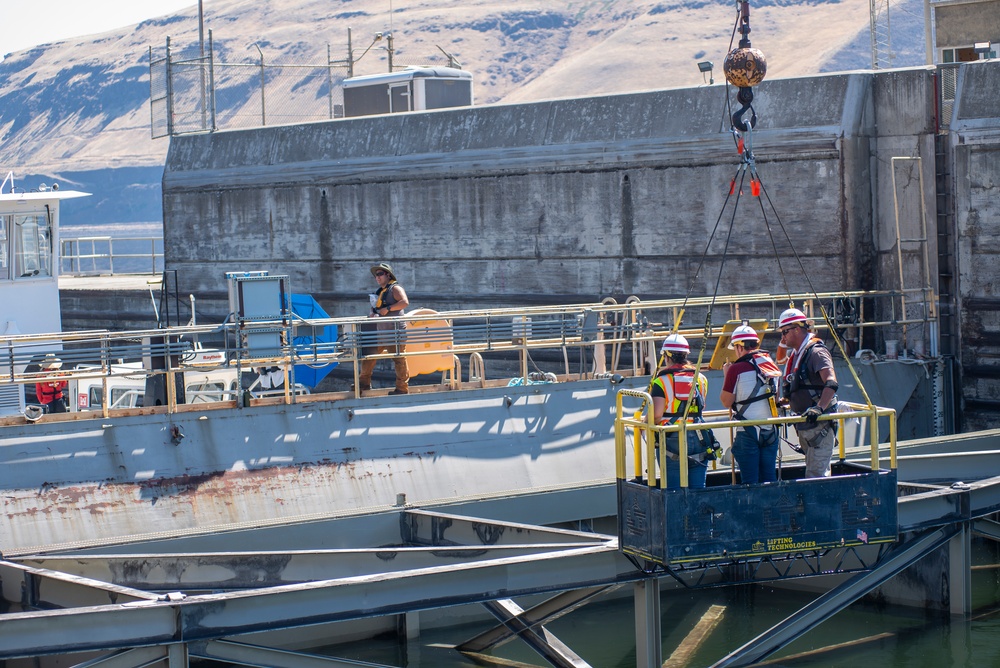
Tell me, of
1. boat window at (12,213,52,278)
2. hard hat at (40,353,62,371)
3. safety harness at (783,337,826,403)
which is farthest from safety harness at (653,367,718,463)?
boat window at (12,213,52,278)

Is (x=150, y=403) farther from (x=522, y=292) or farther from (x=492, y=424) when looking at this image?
(x=522, y=292)

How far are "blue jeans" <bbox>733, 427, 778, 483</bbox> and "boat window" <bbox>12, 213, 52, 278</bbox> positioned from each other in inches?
453

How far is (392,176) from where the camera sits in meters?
22.8

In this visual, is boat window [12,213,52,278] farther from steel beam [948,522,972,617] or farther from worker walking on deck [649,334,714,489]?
steel beam [948,522,972,617]

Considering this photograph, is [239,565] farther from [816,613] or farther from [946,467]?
[946,467]

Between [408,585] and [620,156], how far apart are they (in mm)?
11681

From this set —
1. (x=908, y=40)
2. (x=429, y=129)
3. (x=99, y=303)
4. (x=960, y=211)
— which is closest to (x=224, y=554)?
(x=960, y=211)

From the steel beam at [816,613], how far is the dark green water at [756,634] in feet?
3.68

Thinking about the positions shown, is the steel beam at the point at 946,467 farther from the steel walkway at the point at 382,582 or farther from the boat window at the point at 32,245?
the boat window at the point at 32,245

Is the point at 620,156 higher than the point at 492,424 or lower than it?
higher

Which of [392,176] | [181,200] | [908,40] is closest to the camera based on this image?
[392,176]

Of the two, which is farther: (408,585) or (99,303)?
(99,303)

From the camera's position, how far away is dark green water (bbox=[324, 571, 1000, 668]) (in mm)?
11773

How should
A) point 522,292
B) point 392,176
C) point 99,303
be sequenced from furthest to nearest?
point 99,303, point 392,176, point 522,292
